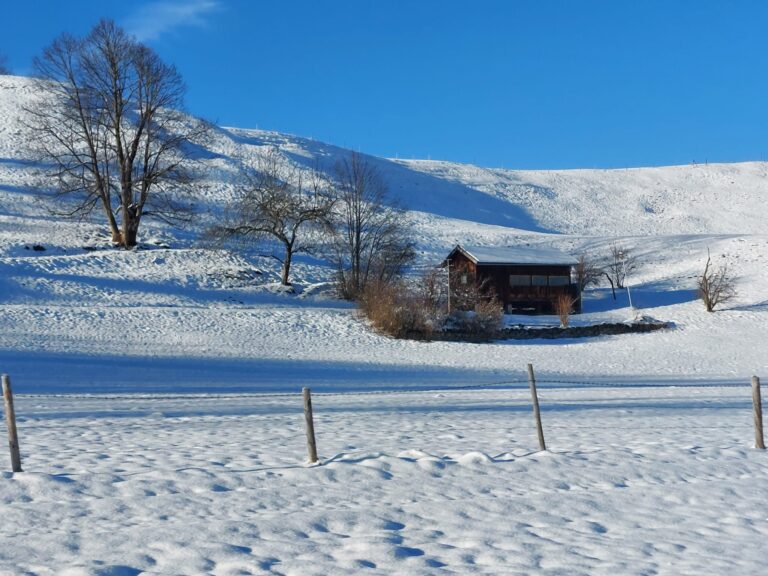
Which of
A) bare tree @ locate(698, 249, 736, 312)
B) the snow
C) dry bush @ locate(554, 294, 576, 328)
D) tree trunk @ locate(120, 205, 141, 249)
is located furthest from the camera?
tree trunk @ locate(120, 205, 141, 249)

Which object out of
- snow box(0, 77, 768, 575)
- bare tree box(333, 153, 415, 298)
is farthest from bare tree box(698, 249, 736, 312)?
bare tree box(333, 153, 415, 298)

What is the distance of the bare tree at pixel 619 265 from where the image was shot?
6212cm

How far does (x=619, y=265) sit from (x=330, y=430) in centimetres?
5121

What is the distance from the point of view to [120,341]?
28828mm

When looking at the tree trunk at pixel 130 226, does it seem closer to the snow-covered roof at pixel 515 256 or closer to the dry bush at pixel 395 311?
the dry bush at pixel 395 311

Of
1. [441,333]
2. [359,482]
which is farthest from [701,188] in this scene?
[359,482]

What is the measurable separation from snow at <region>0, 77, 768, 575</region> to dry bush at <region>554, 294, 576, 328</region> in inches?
36.3

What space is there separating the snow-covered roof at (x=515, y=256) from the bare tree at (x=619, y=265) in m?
12.0

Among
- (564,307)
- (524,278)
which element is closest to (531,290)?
(524,278)

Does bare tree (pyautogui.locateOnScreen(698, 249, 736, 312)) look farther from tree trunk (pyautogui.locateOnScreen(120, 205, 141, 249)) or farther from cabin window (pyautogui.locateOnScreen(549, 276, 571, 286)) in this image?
tree trunk (pyautogui.locateOnScreen(120, 205, 141, 249))

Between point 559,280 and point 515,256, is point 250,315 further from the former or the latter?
point 559,280

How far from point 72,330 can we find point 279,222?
1601 centimetres

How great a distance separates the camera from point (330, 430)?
15031 mm

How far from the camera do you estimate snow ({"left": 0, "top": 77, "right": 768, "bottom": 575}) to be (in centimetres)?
729
